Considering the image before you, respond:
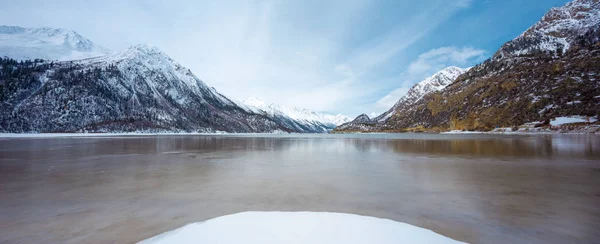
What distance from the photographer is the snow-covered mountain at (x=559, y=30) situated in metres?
159

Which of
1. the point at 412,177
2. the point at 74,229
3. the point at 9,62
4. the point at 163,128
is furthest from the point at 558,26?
the point at 9,62

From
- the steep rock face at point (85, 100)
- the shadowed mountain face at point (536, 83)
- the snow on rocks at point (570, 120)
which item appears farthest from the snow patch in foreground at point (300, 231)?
the steep rock face at point (85, 100)

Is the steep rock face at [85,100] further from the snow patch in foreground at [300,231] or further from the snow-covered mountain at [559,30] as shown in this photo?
the snow-covered mountain at [559,30]

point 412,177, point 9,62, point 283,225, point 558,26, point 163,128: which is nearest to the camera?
point 283,225

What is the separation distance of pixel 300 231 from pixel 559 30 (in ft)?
861

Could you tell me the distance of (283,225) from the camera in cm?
508

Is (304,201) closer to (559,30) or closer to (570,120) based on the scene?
(570,120)

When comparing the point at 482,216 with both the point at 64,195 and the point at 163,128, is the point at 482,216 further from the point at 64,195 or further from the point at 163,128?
the point at 163,128

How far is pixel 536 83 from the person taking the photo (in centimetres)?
A: 11175

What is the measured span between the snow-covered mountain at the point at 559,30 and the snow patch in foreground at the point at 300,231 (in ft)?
700

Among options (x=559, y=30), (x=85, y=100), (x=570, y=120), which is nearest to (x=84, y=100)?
Result: (x=85, y=100)

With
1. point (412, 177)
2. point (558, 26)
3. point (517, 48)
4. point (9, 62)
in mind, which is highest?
point (558, 26)

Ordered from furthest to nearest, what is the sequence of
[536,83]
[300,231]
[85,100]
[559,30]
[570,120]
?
1. [559,30]
2. [85,100]
3. [536,83]
4. [570,120]
5. [300,231]

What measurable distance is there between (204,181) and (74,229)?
17.6ft
